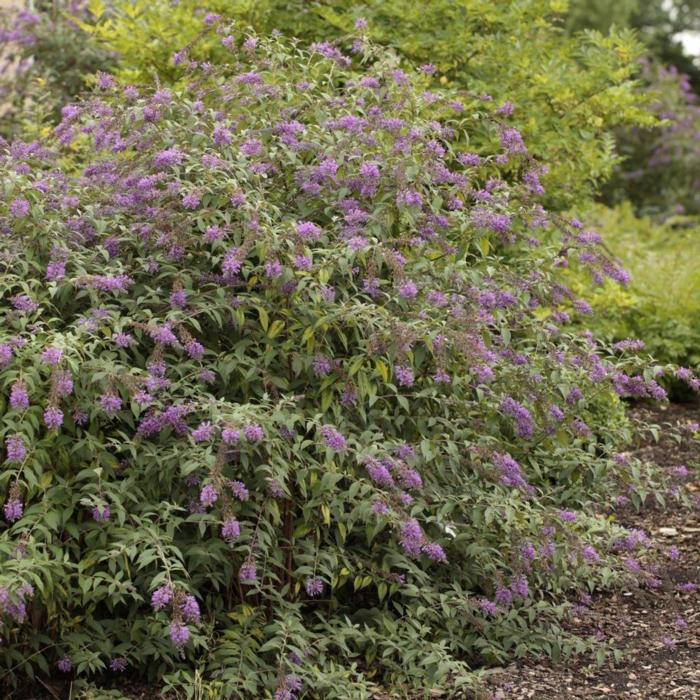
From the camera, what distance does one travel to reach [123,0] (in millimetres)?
8305

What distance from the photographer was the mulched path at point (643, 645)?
4250mm

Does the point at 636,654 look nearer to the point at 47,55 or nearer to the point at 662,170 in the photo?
the point at 47,55

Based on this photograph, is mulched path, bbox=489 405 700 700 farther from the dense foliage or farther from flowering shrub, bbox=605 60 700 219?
flowering shrub, bbox=605 60 700 219

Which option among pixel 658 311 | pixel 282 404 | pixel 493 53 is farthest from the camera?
pixel 658 311

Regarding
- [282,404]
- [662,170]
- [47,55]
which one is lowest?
[47,55]

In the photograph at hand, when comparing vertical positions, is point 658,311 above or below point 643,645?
above

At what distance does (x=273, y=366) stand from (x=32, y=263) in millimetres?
913

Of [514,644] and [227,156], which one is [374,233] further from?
[514,644]

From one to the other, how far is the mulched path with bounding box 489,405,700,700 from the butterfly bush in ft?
0.56

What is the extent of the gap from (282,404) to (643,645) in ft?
5.86

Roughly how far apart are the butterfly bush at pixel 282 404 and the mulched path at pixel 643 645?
6.7 inches

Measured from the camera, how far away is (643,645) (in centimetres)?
462

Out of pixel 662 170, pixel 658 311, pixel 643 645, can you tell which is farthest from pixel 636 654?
pixel 662 170

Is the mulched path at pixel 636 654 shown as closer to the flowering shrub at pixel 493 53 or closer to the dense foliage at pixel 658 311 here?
the dense foliage at pixel 658 311
